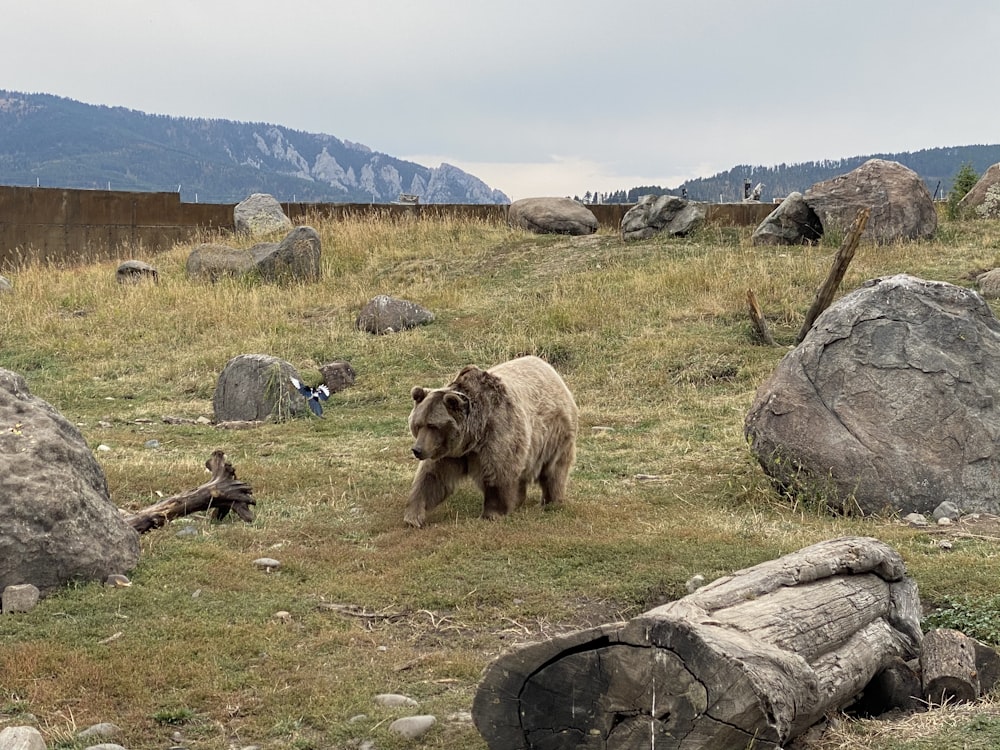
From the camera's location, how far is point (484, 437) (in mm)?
8547

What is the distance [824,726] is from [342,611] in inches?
114

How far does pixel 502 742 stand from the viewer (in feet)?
14.1

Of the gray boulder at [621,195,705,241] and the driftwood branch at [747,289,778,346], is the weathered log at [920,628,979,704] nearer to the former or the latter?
the driftwood branch at [747,289,778,346]

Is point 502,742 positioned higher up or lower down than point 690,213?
lower down

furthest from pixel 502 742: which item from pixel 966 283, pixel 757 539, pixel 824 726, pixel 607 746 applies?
pixel 966 283

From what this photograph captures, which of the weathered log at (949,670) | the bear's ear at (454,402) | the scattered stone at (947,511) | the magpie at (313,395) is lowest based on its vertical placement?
the magpie at (313,395)

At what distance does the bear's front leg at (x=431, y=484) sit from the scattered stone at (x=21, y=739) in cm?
418

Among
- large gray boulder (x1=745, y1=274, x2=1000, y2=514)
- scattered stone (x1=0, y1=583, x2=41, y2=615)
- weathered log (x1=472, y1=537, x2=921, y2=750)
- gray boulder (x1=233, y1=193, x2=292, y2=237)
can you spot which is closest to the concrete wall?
gray boulder (x1=233, y1=193, x2=292, y2=237)

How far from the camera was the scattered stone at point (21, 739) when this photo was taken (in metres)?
4.43

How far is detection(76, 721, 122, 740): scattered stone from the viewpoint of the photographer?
4.79m

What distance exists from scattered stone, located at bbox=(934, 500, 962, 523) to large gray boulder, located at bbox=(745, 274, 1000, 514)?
65mm

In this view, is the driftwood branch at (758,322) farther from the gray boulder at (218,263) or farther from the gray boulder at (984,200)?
the gray boulder at (218,263)

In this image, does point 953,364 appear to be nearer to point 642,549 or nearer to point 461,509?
point 642,549

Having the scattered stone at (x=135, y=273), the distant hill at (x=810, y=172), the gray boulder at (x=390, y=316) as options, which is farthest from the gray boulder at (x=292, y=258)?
the distant hill at (x=810, y=172)
